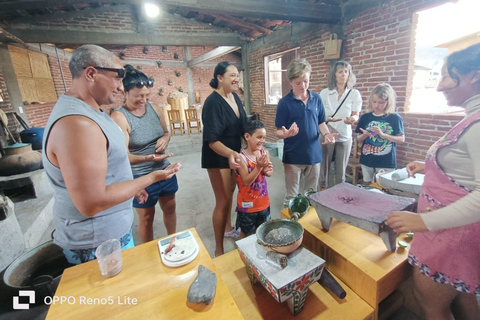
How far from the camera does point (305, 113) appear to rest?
7.49 feet

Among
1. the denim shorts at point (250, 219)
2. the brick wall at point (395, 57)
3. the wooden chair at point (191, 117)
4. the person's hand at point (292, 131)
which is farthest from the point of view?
the wooden chair at point (191, 117)

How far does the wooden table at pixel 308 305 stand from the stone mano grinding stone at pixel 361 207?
32 centimetres

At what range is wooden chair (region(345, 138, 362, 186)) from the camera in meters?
3.60

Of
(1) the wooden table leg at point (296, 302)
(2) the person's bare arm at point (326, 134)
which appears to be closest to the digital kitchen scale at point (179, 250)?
(1) the wooden table leg at point (296, 302)

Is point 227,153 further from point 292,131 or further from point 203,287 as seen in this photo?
point 203,287

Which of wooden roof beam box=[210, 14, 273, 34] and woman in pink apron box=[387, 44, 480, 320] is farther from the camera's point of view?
wooden roof beam box=[210, 14, 273, 34]

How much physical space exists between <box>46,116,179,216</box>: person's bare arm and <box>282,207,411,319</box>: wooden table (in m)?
1.09

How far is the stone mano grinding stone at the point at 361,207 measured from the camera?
1.08m

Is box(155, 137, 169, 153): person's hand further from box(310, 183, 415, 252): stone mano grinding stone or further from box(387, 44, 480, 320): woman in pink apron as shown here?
box(387, 44, 480, 320): woman in pink apron

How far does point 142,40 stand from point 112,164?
5597 mm

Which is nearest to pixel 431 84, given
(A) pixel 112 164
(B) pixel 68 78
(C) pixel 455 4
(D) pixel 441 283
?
(C) pixel 455 4

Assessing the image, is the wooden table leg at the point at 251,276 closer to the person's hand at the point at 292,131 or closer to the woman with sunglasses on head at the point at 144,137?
the woman with sunglasses on head at the point at 144,137

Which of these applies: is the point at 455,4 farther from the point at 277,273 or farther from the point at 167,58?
the point at 167,58

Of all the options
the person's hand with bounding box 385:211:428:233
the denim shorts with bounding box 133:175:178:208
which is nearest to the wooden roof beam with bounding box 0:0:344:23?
the denim shorts with bounding box 133:175:178:208
